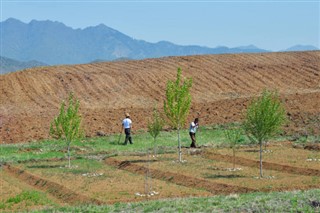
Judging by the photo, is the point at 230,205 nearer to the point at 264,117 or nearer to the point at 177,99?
the point at 264,117

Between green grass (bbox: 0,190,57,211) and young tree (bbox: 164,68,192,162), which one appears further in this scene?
young tree (bbox: 164,68,192,162)

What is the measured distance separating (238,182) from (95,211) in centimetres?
903

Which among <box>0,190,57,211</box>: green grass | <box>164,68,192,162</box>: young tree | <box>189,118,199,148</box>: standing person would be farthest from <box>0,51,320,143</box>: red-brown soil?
<box>0,190,57,211</box>: green grass

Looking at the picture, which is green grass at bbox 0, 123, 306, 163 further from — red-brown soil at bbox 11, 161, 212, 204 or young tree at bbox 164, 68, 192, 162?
red-brown soil at bbox 11, 161, 212, 204

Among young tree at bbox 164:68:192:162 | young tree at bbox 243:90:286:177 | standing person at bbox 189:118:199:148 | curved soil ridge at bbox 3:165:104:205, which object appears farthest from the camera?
standing person at bbox 189:118:199:148

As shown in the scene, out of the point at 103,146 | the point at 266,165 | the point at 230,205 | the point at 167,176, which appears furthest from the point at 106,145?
the point at 230,205

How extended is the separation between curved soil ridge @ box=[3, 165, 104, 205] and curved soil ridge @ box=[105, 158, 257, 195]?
5.30m

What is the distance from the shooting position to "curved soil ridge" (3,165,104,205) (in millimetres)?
26103

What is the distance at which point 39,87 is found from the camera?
6825 centimetres

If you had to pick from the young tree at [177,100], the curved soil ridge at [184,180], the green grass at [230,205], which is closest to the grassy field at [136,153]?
the green grass at [230,205]

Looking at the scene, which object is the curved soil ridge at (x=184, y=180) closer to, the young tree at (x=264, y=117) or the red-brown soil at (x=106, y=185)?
the red-brown soil at (x=106, y=185)

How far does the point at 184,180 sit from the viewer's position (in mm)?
29969

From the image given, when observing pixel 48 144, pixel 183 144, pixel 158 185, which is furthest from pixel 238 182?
pixel 48 144

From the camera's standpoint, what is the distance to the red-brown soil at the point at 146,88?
172 feet
